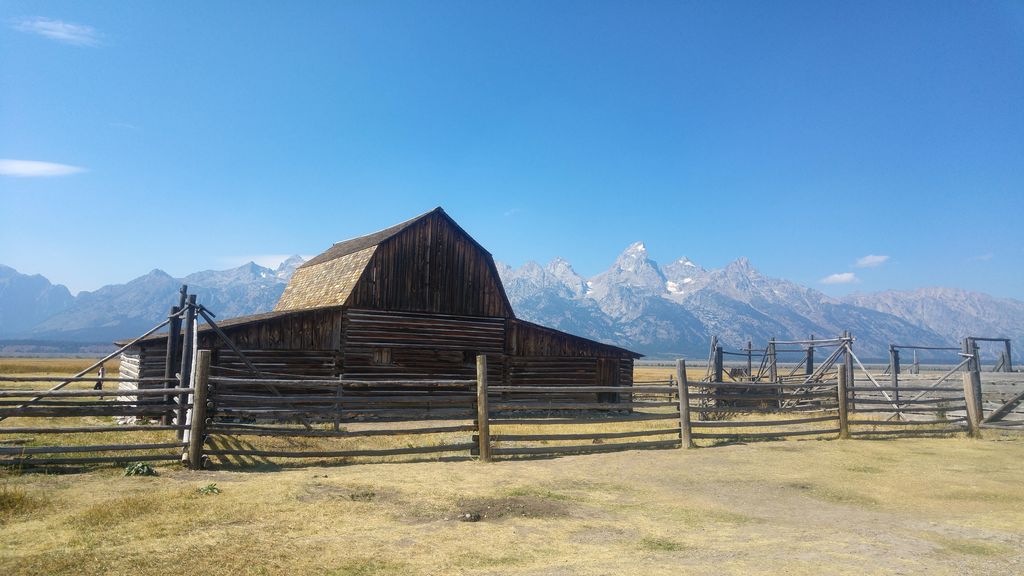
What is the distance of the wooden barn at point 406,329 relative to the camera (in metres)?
21.6

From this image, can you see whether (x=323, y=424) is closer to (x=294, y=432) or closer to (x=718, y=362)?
→ (x=294, y=432)

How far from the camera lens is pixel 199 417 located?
10125mm

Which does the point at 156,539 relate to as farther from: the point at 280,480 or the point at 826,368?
the point at 826,368

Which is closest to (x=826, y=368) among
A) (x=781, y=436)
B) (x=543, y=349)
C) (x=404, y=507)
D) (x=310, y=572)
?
(x=543, y=349)

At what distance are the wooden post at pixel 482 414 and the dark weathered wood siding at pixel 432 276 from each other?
496 inches

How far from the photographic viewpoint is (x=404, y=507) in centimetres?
780

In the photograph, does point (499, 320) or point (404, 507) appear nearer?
point (404, 507)

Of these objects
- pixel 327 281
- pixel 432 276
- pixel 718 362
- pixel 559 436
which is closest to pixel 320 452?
pixel 559 436

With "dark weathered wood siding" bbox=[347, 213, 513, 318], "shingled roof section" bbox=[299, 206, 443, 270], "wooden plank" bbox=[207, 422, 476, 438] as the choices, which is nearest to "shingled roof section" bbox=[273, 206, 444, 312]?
"shingled roof section" bbox=[299, 206, 443, 270]

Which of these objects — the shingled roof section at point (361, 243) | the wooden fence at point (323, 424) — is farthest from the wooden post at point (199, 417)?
the shingled roof section at point (361, 243)

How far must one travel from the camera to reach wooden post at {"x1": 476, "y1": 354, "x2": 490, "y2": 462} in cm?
1175

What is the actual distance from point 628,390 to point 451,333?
12434 mm

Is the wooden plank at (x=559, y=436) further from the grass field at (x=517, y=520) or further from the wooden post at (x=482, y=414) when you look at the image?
the grass field at (x=517, y=520)

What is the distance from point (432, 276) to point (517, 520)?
1863 cm
